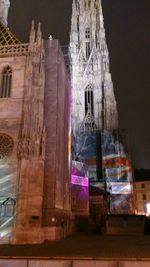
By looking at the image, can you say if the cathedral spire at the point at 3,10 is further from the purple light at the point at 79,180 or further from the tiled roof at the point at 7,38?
the purple light at the point at 79,180

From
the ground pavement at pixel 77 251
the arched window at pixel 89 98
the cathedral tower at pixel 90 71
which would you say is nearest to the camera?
the ground pavement at pixel 77 251

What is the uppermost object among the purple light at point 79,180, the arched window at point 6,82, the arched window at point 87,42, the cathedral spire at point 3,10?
the arched window at point 87,42

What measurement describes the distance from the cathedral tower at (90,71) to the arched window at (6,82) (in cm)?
4290

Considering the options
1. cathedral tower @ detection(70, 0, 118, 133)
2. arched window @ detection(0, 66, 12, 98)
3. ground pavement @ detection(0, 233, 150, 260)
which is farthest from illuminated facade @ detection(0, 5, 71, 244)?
cathedral tower @ detection(70, 0, 118, 133)

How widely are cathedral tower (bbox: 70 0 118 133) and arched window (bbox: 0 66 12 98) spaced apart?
141ft

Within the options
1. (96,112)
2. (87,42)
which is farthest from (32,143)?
(87,42)

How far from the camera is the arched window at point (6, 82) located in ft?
66.4

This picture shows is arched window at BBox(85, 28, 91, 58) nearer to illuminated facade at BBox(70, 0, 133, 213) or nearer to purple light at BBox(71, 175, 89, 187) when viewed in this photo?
illuminated facade at BBox(70, 0, 133, 213)

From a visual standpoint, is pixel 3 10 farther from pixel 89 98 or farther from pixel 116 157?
pixel 89 98

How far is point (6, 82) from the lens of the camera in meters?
20.5

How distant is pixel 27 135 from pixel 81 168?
18118mm

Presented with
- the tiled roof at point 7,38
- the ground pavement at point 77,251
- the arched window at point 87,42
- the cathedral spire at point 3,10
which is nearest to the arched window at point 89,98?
the arched window at point 87,42

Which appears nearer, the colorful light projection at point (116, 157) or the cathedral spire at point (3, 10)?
the cathedral spire at point (3, 10)

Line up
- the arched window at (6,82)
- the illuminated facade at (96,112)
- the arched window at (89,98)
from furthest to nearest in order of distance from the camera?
the arched window at (89,98)
the illuminated facade at (96,112)
the arched window at (6,82)
